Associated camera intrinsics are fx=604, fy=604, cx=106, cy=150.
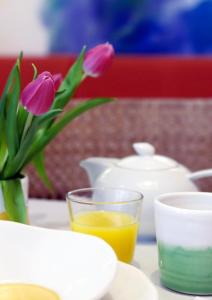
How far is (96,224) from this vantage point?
0.80 metres

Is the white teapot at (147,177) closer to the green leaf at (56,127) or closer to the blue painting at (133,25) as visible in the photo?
the green leaf at (56,127)

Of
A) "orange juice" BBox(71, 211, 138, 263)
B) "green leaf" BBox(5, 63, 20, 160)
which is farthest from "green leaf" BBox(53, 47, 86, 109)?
"orange juice" BBox(71, 211, 138, 263)

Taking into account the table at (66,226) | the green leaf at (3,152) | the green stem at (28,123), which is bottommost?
the table at (66,226)

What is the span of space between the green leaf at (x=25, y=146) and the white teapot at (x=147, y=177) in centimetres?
14

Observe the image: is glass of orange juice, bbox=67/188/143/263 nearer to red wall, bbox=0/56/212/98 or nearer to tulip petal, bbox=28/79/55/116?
tulip petal, bbox=28/79/55/116

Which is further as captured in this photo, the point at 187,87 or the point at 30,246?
the point at 187,87

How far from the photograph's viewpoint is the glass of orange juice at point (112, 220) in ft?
2.57

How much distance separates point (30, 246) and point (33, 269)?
1.1 inches

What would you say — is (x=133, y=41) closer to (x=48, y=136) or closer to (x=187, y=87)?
(x=187, y=87)

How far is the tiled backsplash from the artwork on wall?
257mm

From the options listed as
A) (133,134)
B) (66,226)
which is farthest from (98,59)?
(133,134)

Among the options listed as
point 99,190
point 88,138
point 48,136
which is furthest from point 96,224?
point 88,138

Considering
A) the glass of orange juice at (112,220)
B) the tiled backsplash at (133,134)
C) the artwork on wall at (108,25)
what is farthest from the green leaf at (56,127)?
the artwork on wall at (108,25)

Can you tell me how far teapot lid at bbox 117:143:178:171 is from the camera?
0.94 meters
